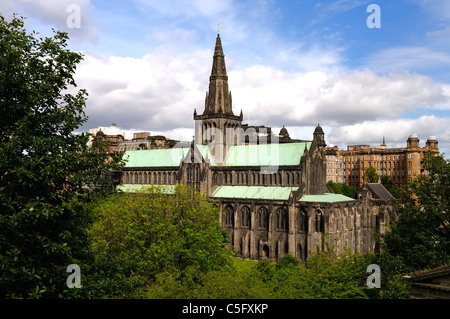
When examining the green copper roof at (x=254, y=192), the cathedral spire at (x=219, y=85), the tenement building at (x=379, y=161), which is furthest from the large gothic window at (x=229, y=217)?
the tenement building at (x=379, y=161)

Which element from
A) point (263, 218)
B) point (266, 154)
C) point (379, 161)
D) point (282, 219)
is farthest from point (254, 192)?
point (379, 161)

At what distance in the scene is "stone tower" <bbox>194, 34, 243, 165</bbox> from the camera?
306ft

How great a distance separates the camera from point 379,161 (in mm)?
156375

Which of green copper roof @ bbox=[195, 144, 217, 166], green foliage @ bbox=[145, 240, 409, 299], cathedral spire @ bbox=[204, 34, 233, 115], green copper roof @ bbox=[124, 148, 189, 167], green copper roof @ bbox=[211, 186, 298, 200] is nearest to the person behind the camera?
green foliage @ bbox=[145, 240, 409, 299]

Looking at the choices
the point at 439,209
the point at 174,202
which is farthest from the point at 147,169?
the point at 439,209

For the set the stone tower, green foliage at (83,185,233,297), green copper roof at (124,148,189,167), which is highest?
the stone tower

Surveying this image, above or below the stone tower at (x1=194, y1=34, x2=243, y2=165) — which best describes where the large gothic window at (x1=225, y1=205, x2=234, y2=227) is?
below

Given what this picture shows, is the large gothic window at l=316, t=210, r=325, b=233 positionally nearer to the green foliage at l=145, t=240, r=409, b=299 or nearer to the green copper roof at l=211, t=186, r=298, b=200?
the green copper roof at l=211, t=186, r=298, b=200

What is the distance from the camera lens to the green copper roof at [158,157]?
9719 centimetres

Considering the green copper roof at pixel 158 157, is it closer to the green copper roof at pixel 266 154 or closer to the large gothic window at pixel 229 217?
the green copper roof at pixel 266 154

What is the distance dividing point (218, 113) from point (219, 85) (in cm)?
658

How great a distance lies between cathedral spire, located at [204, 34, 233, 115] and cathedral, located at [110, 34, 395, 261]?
0.22 meters

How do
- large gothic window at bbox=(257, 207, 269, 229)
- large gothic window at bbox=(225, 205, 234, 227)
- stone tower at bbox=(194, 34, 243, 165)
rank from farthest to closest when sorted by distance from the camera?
stone tower at bbox=(194, 34, 243, 165)
large gothic window at bbox=(225, 205, 234, 227)
large gothic window at bbox=(257, 207, 269, 229)

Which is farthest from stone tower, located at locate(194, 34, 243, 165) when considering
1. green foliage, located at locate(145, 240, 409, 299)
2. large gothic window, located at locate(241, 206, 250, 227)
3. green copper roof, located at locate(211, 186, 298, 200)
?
green foliage, located at locate(145, 240, 409, 299)
